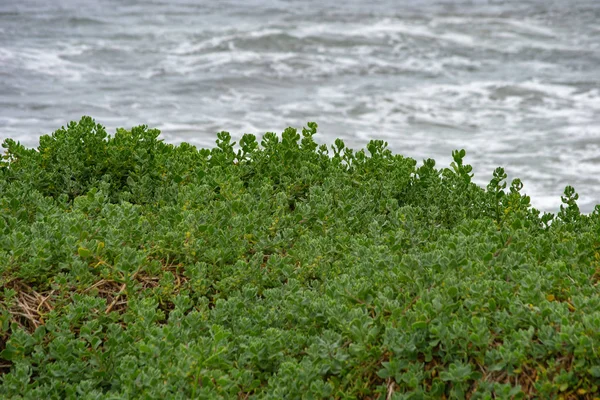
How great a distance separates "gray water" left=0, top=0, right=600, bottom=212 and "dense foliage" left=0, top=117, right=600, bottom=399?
566 cm

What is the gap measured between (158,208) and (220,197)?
17.2 inches

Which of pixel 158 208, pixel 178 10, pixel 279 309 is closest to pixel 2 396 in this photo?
pixel 279 309

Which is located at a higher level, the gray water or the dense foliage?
the gray water

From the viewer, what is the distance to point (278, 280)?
14.0 feet

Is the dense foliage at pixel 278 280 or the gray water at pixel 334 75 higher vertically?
the gray water at pixel 334 75

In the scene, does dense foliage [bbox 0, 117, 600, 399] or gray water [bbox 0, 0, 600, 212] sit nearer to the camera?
dense foliage [bbox 0, 117, 600, 399]

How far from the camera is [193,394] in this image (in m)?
3.11

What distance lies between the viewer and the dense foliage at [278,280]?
10.6 ft

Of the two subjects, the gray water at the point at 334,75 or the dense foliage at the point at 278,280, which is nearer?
the dense foliage at the point at 278,280

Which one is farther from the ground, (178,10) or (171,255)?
(178,10)

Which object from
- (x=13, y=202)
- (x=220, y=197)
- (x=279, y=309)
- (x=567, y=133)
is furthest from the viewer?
(x=567, y=133)

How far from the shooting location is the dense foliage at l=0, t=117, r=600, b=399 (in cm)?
322

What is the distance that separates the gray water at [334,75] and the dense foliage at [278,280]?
5.66m

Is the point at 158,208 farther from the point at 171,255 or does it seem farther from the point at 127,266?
the point at 127,266
